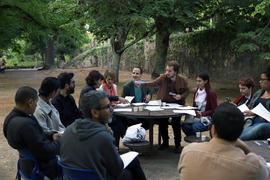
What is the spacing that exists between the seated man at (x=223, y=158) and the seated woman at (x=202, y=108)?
333 cm

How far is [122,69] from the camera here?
31.9 m

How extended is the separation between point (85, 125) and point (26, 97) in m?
0.94

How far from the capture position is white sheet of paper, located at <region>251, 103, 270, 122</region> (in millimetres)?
4551

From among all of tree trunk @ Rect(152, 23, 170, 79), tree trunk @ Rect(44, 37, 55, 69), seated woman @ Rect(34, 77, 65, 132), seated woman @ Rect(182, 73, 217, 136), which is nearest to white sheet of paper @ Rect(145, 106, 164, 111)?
seated woman @ Rect(182, 73, 217, 136)

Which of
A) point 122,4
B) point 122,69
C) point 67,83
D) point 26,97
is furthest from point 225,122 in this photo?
point 122,69

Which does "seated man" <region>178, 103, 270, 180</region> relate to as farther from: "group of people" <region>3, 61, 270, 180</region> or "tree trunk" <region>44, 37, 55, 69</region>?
"tree trunk" <region>44, 37, 55, 69</region>

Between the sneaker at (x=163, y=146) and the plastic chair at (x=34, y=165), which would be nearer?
the plastic chair at (x=34, y=165)

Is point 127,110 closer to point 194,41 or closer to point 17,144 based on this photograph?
point 17,144

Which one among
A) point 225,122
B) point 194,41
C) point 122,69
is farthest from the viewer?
point 122,69

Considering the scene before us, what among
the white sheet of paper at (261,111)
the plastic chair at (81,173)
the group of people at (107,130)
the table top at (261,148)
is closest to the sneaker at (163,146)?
the group of people at (107,130)

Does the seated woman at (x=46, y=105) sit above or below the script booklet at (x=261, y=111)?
above

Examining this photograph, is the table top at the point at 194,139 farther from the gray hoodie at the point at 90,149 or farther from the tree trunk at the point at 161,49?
the tree trunk at the point at 161,49

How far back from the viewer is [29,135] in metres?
3.04

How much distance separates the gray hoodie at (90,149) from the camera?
8.38 feet
